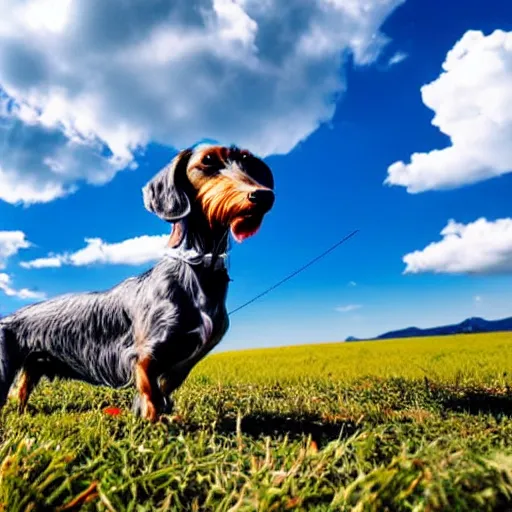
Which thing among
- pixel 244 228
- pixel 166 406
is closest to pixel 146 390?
pixel 166 406

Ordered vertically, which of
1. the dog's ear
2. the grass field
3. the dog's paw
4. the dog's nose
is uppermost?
the dog's ear

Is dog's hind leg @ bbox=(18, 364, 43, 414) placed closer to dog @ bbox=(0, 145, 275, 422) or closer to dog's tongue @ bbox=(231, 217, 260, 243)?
dog @ bbox=(0, 145, 275, 422)

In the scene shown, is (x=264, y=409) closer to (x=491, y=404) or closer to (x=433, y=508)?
(x=491, y=404)

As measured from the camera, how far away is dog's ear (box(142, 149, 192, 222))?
12.3 feet

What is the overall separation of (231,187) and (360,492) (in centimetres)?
230

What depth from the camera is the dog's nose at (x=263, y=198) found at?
3428 mm

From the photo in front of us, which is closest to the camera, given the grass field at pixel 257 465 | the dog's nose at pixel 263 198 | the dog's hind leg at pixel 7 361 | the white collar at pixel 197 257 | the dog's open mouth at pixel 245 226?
the grass field at pixel 257 465

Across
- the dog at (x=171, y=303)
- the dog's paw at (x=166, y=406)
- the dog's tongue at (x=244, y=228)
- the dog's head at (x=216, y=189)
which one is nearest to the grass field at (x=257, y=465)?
the dog's paw at (x=166, y=406)

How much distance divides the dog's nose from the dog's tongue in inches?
4.9

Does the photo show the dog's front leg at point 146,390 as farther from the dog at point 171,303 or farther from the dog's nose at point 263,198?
the dog's nose at point 263,198

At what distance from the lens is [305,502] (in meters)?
1.66

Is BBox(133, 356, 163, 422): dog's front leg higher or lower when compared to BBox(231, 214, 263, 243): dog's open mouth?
lower

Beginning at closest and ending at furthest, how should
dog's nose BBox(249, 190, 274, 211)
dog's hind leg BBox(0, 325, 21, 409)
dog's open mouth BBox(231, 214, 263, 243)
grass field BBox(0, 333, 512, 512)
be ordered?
grass field BBox(0, 333, 512, 512) < dog's nose BBox(249, 190, 274, 211) < dog's open mouth BBox(231, 214, 263, 243) < dog's hind leg BBox(0, 325, 21, 409)

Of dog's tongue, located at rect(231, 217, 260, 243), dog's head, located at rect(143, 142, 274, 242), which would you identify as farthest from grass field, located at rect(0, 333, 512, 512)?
dog's head, located at rect(143, 142, 274, 242)
